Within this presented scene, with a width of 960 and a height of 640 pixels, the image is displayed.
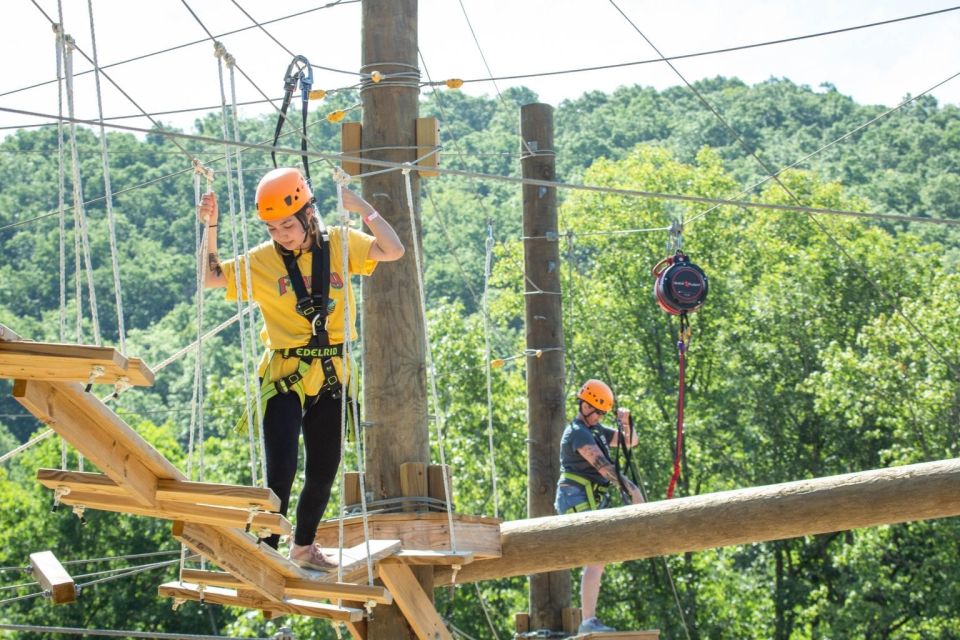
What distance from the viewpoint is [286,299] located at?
17.0 feet

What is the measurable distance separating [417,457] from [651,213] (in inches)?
813

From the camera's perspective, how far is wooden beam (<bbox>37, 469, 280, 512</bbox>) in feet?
13.8

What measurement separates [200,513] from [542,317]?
6.00 m

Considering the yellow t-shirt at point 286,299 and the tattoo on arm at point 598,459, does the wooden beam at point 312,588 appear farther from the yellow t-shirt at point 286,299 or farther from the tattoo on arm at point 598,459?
the tattoo on arm at point 598,459

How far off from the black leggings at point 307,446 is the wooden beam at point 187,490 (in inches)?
29.8


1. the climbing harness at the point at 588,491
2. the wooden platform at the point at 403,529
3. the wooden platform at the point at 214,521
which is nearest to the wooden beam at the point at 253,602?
the wooden platform at the point at 214,521

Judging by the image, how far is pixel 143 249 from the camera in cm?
4988

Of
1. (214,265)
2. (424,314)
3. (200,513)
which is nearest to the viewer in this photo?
(200,513)

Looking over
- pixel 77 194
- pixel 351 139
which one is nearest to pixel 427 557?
pixel 351 139

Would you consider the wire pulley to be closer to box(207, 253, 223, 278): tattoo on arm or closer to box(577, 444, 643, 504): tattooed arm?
box(577, 444, 643, 504): tattooed arm

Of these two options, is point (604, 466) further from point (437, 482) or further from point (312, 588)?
point (312, 588)

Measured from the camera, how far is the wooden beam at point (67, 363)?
11.7 ft

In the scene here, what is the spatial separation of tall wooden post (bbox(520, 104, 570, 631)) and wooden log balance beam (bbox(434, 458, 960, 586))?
304 cm

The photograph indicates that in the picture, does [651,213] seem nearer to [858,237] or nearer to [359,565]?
[858,237]
